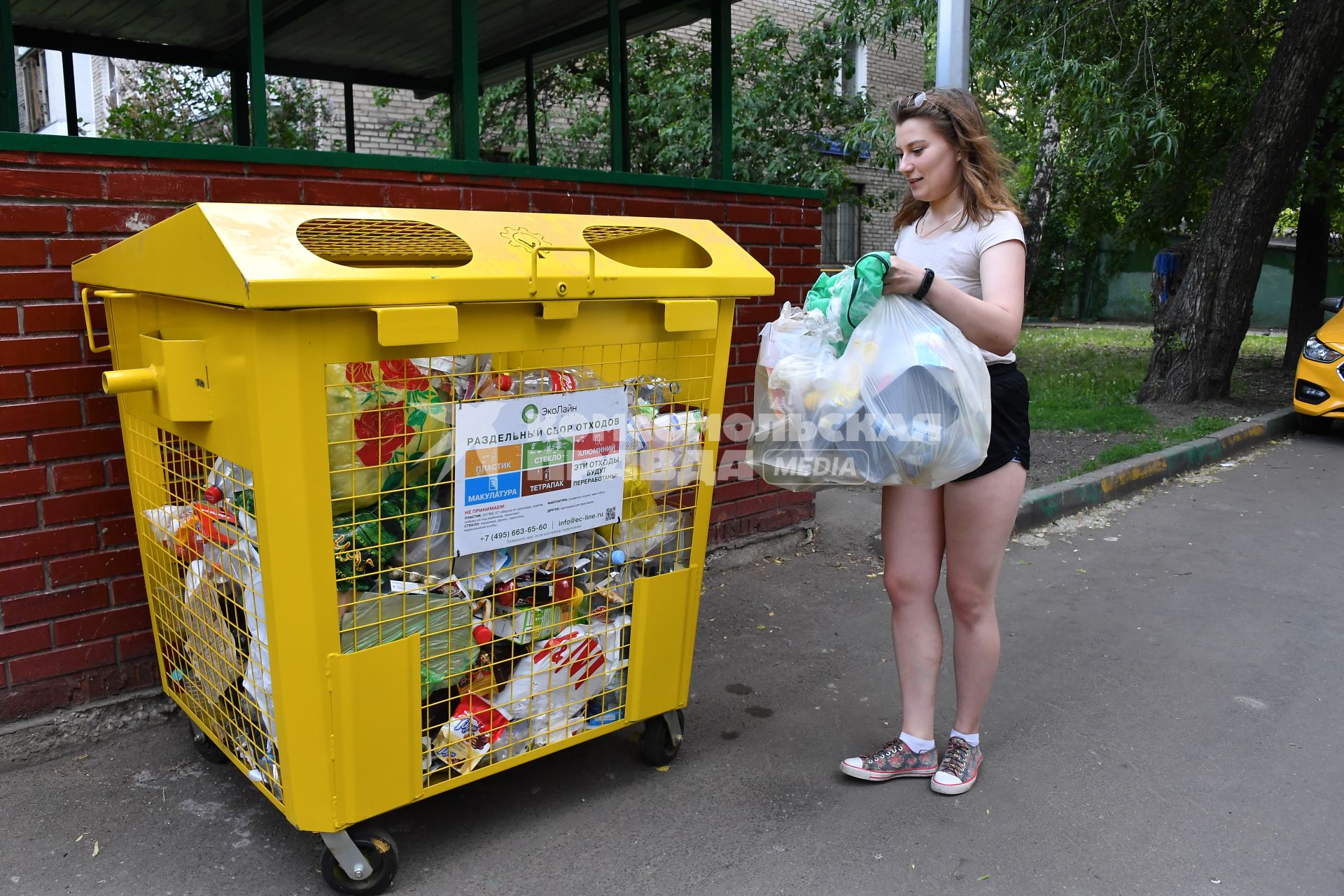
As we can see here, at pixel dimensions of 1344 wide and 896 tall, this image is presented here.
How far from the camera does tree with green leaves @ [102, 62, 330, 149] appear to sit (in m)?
8.94

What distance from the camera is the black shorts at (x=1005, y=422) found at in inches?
99.8

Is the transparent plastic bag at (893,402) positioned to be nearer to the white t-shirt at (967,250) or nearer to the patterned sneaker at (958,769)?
the white t-shirt at (967,250)

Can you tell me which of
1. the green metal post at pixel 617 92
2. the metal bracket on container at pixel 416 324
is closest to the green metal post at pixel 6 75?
the green metal post at pixel 617 92

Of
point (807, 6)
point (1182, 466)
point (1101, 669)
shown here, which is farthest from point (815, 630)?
point (807, 6)

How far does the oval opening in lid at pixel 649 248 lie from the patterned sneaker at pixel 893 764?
4.86 feet

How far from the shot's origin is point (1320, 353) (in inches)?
317

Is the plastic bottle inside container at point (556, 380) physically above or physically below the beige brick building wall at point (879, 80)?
below

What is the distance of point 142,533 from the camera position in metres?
2.78

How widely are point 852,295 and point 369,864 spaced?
1712 millimetres

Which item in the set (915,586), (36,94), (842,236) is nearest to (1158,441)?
(915,586)

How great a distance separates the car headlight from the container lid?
23.7 ft

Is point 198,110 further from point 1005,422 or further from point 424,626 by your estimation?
point 1005,422

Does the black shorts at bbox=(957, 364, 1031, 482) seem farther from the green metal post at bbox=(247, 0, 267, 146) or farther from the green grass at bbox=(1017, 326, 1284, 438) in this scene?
the green grass at bbox=(1017, 326, 1284, 438)

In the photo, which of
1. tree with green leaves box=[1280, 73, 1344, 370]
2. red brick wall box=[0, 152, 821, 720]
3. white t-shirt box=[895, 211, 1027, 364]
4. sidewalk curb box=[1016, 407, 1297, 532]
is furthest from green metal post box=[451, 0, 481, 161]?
tree with green leaves box=[1280, 73, 1344, 370]
